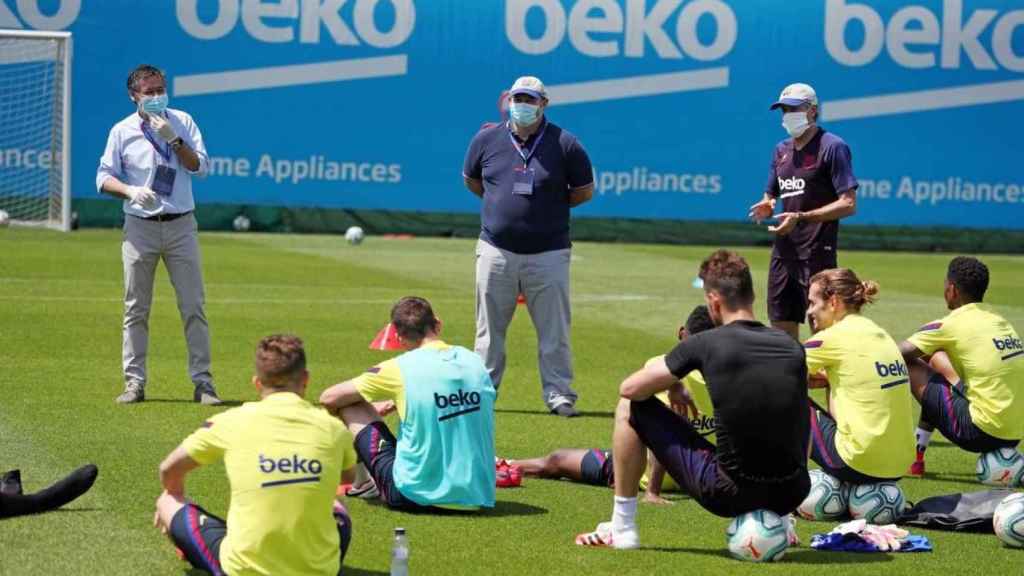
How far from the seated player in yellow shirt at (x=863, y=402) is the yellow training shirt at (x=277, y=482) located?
326 cm

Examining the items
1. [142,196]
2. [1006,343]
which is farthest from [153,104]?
[1006,343]

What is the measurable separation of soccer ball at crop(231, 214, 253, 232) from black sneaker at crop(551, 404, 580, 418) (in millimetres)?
19867

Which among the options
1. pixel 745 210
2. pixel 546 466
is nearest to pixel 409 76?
pixel 745 210

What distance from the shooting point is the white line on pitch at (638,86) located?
32.6 metres

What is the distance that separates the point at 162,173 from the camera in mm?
12391

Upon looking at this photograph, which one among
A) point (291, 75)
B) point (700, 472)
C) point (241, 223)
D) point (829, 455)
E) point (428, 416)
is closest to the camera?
point (700, 472)

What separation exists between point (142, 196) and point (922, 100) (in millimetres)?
24827

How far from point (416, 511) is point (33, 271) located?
47.3 ft

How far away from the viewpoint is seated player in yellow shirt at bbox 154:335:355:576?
678 centimetres

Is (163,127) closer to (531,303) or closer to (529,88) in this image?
(529,88)

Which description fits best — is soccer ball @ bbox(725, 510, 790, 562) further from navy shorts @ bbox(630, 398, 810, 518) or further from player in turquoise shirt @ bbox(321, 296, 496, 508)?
player in turquoise shirt @ bbox(321, 296, 496, 508)

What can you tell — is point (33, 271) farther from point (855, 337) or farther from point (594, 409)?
point (855, 337)

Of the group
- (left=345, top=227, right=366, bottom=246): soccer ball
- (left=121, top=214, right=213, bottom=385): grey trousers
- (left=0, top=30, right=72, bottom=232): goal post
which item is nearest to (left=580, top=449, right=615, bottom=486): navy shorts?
(left=121, top=214, right=213, bottom=385): grey trousers

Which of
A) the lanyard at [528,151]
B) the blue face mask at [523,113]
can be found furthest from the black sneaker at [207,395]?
the blue face mask at [523,113]
